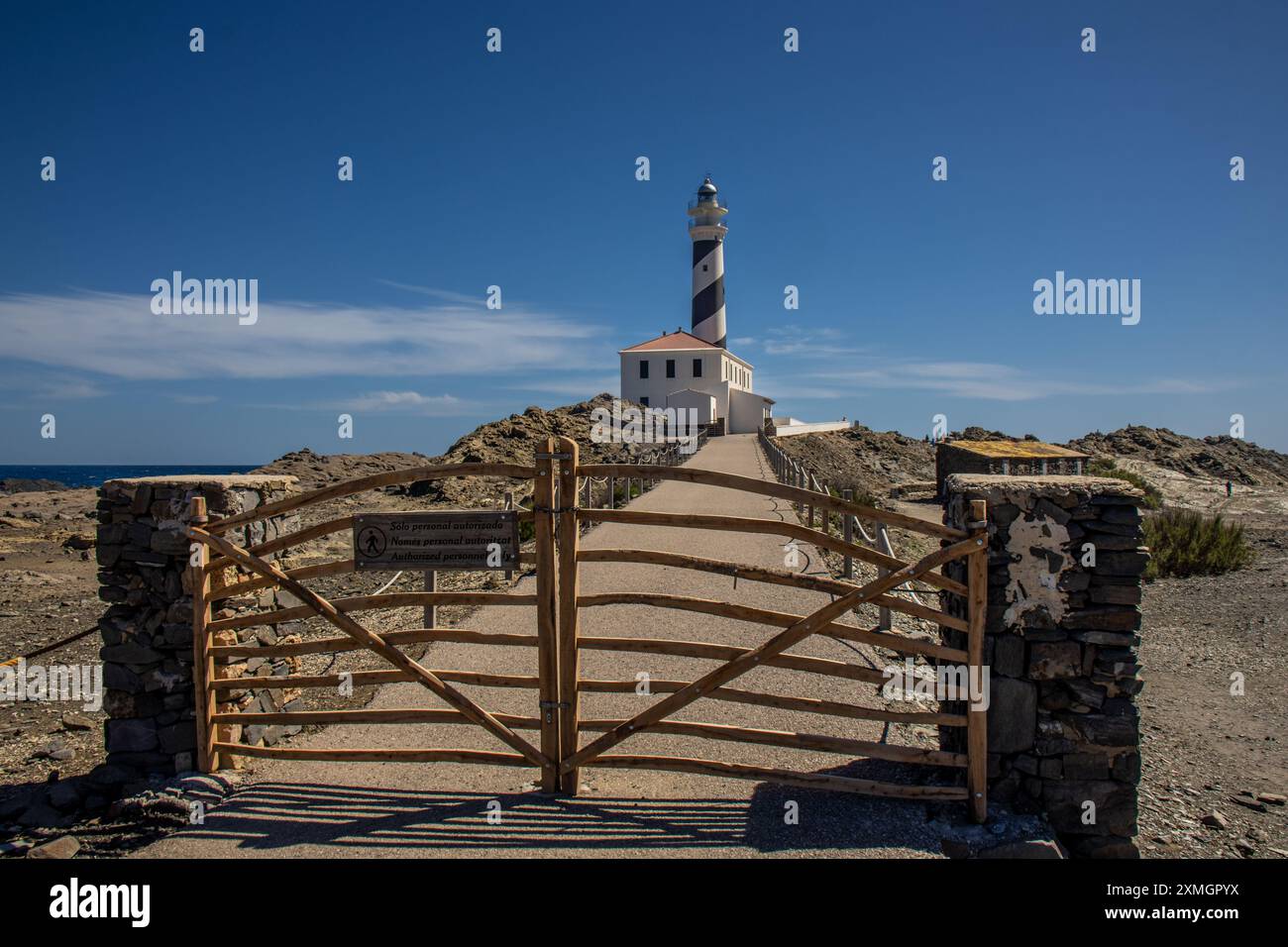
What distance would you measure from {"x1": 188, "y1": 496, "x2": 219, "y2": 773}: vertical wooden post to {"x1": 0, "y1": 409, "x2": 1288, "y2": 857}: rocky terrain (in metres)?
0.34

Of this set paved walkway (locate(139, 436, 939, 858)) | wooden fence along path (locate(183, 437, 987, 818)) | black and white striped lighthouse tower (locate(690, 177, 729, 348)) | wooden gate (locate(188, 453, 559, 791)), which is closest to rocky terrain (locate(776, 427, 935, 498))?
black and white striped lighthouse tower (locate(690, 177, 729, 348))

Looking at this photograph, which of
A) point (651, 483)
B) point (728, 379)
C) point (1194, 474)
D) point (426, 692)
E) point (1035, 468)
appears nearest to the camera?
point (426, 692)

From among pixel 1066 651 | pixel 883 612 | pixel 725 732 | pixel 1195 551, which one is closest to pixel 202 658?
pixel 725 732

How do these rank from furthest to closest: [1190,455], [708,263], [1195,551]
→ 1. [708,263]
2. [1190,455]
3. [1195,551]

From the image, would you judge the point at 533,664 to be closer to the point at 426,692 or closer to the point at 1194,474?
the point at 426,692

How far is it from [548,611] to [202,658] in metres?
2.48

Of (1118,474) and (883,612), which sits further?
(1118,474)

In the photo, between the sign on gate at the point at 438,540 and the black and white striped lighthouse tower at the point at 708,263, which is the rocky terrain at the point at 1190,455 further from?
the sign on gate at the point at 438,540

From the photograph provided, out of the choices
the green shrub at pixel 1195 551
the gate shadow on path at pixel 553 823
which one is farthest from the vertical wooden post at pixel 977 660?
the green shrub at pixel 1195 551

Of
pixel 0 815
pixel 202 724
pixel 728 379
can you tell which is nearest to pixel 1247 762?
pixel 202 724

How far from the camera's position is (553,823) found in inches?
187

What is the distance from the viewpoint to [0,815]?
5.77m

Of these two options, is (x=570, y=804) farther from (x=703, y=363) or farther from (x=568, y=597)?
(x=703, y=363)
